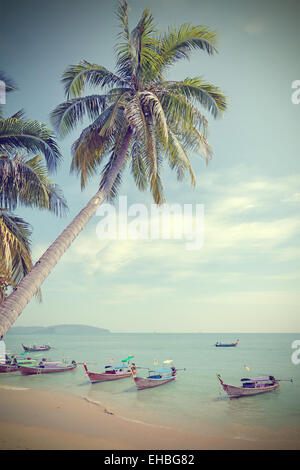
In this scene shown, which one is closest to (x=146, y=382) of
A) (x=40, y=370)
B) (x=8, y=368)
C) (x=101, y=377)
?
(x=101, y=377)

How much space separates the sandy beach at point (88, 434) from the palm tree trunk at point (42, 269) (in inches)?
317

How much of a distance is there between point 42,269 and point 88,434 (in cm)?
1002

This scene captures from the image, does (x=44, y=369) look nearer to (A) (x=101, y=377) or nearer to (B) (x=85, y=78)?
(A) (x=101, y=377)

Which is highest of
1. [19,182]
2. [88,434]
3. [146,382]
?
[19,182]

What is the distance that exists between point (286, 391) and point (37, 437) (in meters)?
22.3

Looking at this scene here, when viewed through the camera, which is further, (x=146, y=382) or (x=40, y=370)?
(x=40, y=370)

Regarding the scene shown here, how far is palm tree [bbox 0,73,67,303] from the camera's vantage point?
8.77 metres

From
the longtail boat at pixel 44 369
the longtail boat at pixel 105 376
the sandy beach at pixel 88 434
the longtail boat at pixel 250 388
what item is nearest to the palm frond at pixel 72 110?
the sandy beach at pixel 88 434

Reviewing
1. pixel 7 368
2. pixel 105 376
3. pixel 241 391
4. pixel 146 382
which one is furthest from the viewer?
pixel 7 368

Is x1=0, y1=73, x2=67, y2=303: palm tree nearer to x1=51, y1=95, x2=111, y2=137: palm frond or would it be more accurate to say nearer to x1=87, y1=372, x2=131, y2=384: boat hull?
x1=51, y1=95, x2=111, y2=137: palm frond

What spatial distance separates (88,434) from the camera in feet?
41.8

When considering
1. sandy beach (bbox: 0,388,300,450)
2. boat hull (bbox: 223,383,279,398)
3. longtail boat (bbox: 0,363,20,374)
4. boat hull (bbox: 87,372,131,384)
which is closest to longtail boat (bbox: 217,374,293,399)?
boat hull (bbox: 223,383,279,398)

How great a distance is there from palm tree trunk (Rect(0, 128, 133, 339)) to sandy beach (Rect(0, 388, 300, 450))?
26.5ft

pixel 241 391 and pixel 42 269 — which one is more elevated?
pixel 42 269
